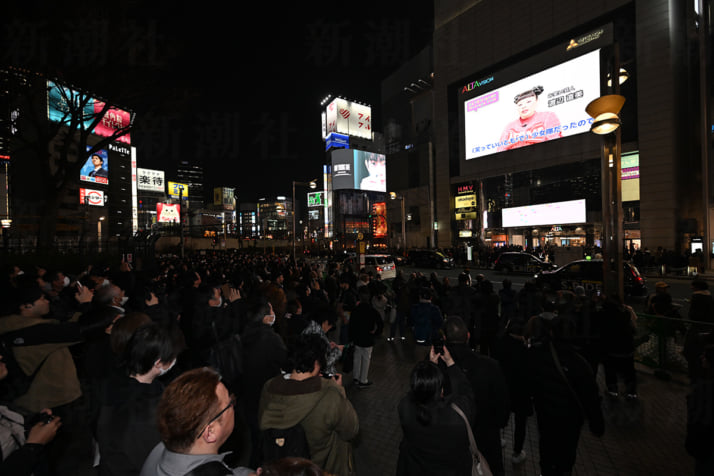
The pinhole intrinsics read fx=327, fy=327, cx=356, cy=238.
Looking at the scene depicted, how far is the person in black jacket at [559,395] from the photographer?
310cm


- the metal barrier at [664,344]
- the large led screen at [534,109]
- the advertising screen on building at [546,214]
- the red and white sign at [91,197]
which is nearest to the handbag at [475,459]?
the metal barrier at [664,344]

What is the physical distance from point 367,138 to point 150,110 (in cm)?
8229

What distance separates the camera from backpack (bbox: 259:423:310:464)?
212 centimetres

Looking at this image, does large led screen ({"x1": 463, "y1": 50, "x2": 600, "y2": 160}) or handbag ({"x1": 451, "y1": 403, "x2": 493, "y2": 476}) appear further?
large led screen ({"x1": 463, "y1": 50, "x2": 600, "y2": 160})

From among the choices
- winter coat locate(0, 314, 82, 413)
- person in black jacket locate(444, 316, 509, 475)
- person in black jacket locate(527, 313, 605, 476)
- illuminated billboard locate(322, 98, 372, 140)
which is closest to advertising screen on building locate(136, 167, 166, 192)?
illuminated billboard locate(322, 98, 372, 140)

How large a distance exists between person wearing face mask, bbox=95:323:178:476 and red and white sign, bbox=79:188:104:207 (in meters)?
67.8

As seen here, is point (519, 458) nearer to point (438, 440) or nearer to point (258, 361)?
point (438, 440)

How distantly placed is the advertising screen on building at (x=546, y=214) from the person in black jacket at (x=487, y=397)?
35.4 m

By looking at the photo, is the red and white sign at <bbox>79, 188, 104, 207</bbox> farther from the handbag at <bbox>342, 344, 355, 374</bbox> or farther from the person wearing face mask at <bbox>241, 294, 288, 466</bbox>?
the person wearing face mask at <bbox>241, 294, 288, 466</bbox>

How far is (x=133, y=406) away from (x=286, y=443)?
1.04m

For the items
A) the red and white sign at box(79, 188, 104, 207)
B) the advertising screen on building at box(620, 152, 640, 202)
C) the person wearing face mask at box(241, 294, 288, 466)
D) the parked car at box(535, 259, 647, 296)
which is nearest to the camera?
the person wearing face mask at box(241, 294, 288, 466)

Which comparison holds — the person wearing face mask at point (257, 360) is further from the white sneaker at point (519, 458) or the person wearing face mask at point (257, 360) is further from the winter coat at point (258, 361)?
the white sneaker at point (519, 458)

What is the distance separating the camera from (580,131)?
32219 mm

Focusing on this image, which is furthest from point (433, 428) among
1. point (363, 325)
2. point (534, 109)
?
point (534, 109)
